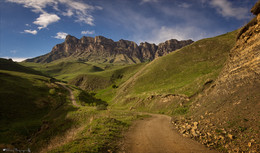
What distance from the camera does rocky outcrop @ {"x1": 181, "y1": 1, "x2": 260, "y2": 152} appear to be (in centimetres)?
1024

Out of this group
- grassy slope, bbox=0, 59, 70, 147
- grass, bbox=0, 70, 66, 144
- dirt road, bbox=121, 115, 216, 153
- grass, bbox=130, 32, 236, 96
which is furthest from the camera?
grass, bbox=130, 32, 236, 96

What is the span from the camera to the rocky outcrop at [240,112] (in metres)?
10.2

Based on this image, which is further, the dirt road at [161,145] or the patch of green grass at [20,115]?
the patch of green grass at [20,115]

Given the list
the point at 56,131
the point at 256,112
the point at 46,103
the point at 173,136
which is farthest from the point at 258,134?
the point at 46,103

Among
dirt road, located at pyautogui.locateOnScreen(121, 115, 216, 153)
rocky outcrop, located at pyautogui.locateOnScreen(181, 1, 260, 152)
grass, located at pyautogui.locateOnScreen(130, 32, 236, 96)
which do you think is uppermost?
grass, located at pyautogui.locateOnScreen(130, 32, 236, 96)

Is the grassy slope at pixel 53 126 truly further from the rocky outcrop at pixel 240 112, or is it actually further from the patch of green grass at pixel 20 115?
the rocky outcrop at pixel 240 112

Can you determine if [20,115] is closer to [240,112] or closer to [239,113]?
[239,113]

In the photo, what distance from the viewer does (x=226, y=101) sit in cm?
1680

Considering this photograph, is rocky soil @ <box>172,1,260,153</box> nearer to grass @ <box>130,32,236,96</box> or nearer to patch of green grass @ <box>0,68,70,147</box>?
patch of green grass @ <box>0,68,70,147</box>

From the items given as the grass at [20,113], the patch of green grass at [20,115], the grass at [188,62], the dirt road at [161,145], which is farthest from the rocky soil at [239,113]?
the grass at [188,62]

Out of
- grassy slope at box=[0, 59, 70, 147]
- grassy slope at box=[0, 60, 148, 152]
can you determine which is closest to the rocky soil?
grassy slope at box=[0, 60, 148, 152]

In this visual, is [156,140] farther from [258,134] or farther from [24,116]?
[24,116]

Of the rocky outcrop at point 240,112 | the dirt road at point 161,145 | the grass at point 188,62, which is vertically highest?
the grass at point 188,62

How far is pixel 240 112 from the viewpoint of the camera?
518 inches
